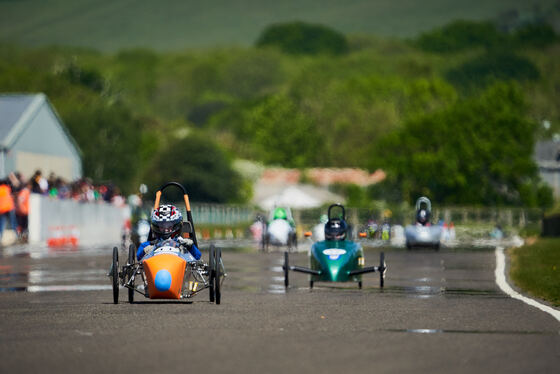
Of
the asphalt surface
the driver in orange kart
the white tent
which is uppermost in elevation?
the white tent

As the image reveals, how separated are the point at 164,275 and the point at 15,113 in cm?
4945

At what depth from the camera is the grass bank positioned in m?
20.1

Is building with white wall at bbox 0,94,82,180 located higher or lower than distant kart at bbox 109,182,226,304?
higher

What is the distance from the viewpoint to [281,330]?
1367 cm

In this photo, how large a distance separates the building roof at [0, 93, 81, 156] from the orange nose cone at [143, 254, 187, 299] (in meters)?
44.8

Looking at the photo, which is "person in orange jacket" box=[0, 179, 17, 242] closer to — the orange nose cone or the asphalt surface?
the asphalt surface

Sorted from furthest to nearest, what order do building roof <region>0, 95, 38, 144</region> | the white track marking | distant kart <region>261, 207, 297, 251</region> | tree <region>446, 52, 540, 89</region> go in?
tree <region>446, 52, 540, 89</region>, building roof <region>0, 95, 38, 144</region>, distant kart <region>261, 207, 297, 251</region>, the white track marking

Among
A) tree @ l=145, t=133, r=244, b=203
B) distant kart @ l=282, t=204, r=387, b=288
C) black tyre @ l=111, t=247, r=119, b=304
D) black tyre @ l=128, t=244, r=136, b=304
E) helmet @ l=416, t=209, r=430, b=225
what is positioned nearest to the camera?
black tyre @ l=111, t=247, r=119, b=304

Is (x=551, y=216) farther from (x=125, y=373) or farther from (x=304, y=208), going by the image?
(x=125, y=373)

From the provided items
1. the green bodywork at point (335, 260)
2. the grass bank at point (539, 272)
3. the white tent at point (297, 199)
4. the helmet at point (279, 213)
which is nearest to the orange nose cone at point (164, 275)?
the grass bank at point (539, 272)

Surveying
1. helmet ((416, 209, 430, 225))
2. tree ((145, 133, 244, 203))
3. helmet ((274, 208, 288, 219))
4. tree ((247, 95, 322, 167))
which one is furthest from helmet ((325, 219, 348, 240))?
tree ((247, 95, 322, 167))

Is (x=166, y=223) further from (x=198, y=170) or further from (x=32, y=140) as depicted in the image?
(x=198, y=170)

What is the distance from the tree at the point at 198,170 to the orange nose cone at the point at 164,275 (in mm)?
83559

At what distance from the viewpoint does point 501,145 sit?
98.0 m
